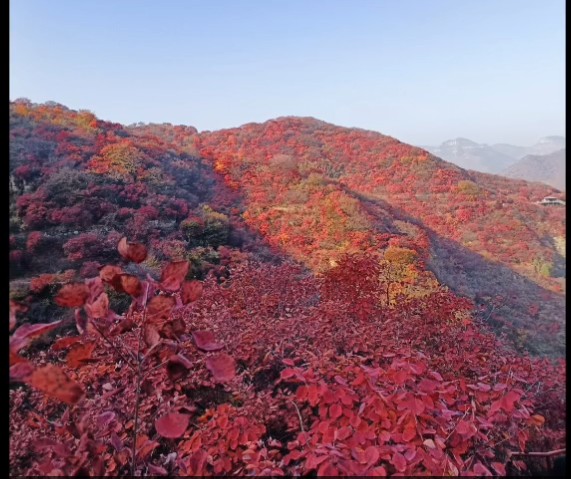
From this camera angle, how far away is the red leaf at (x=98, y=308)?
1.26 metres

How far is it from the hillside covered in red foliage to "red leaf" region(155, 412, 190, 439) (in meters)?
0.01

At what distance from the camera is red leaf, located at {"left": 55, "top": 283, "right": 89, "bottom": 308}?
1168mm

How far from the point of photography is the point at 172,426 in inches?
47.8

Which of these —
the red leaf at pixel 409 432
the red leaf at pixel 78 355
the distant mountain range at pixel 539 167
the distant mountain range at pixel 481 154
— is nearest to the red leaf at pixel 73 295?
the red leaf at pixel 78 355

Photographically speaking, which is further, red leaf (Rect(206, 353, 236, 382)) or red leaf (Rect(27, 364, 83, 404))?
red leaf (Rect(206, 353, 236, 382))

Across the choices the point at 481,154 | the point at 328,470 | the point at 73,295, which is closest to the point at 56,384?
the point at 73,295

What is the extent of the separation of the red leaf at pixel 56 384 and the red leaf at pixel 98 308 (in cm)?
25

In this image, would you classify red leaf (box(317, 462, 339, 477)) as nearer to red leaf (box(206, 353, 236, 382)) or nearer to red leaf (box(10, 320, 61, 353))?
red leaf (box(206, 353, 236, 382))

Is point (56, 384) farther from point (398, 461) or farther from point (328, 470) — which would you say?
point (398, 461)

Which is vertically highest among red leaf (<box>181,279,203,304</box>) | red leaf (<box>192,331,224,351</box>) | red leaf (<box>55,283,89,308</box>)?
red leaf (<box>55,283,89,308</box>)

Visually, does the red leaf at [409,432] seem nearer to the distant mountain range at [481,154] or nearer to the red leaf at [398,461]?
the red leaf at [398,461]

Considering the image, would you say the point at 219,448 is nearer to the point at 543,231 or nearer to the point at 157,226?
the point at 157,226

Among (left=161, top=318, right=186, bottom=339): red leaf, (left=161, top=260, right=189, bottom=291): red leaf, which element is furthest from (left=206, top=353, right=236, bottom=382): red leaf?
(left=161, top=260, right=189, bottom=291): red leaf

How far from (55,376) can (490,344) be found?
2540 mm
